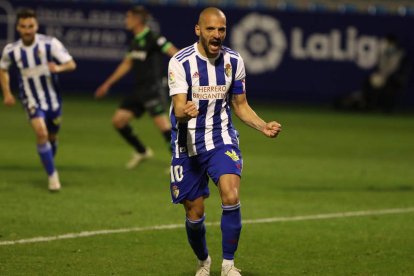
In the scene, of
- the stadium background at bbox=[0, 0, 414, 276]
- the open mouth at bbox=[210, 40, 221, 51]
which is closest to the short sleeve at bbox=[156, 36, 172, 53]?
the stadium background at bbox=[0, 0, 414, 276]

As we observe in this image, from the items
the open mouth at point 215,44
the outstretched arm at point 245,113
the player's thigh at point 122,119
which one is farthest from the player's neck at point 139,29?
the open mouth at point 215,44

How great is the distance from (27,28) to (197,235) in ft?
16.9

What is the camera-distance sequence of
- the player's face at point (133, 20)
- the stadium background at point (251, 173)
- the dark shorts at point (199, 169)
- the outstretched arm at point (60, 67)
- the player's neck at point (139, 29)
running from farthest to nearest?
1. the player's neck at point (139, 29)
2. the player's face at point (133, 20)
3. the outstretched arm at point (60, 67)
4. the stadium background at point (251, 173)
5. the dark shorts at point (199, 169)

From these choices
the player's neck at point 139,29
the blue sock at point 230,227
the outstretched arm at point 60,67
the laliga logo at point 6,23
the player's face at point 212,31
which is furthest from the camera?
the laliga logo at point 6,23

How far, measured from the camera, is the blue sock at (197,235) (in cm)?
812

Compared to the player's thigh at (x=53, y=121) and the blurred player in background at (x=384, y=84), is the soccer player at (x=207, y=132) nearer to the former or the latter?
the player's thigh at (x=53, y=121)

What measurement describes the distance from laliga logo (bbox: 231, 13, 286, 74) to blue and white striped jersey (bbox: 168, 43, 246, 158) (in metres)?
17.4

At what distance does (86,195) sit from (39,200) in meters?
0.67

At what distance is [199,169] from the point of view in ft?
26.7

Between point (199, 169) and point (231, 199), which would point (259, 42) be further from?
point (231, 199)

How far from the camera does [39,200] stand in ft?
39.1

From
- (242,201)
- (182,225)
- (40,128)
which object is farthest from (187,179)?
(40,128)

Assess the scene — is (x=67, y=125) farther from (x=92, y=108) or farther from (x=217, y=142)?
(x=217, y=142)

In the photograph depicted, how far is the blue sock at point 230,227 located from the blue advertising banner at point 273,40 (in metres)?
17.8
